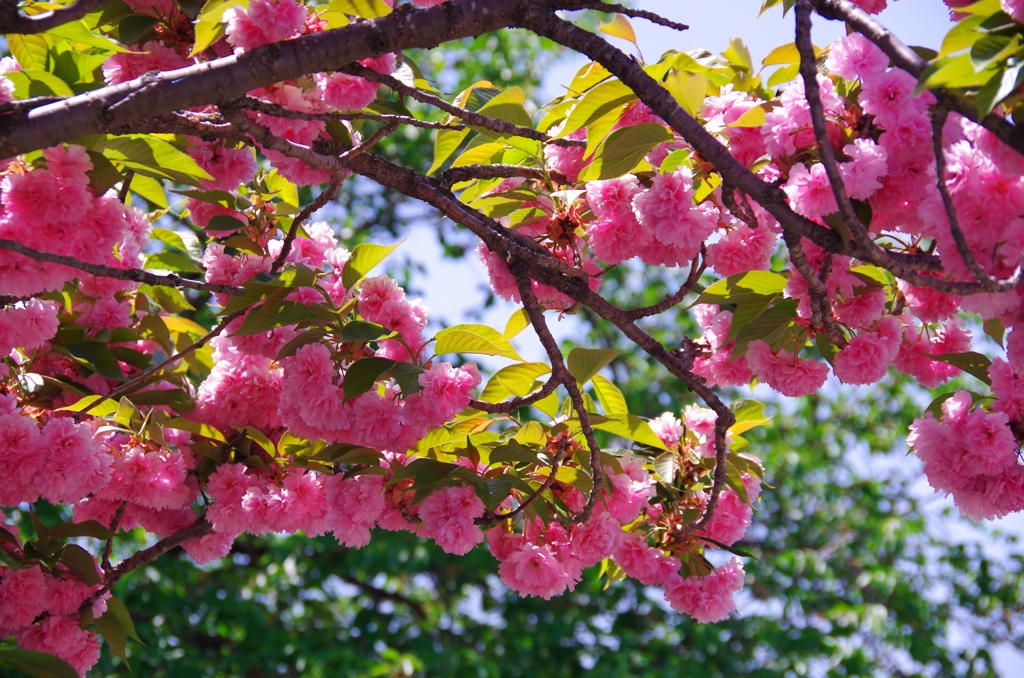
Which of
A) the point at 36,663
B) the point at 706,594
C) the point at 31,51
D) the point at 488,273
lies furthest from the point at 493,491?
the point at 31,51

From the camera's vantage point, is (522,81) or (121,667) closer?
(121,667)

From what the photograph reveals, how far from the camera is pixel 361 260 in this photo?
5.83 feet

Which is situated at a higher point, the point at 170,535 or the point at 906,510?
the point at 906,510

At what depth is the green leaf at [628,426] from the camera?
191 centimetres

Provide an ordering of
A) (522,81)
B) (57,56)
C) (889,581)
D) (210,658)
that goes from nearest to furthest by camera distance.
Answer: (57,56) → (210,658) → (889,581) → (522,81)

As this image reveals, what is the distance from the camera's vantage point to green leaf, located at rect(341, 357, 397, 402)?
5.33ft

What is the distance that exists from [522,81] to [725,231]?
604 centimetres

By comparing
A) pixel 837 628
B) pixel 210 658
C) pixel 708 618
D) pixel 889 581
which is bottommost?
pixel 708 618

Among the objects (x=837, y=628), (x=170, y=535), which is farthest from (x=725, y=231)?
(x=837, y=628)

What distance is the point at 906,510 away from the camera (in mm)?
7523

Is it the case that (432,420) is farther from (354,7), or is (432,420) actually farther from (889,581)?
(889,581)

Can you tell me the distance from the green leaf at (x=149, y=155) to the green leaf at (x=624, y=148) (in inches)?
29.6

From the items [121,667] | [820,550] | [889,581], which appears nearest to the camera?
[121,667]

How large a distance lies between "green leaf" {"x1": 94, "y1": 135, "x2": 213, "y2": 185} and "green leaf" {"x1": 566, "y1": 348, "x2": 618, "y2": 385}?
843 millimetres
